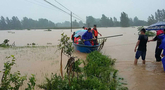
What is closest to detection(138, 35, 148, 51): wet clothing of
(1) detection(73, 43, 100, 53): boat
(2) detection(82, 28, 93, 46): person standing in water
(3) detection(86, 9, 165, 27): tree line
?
(1) detection(73, 43, 100, 53): boat

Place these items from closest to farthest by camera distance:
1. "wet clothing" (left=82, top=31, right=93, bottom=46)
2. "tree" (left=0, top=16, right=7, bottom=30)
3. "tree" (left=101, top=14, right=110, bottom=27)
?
1. "wet clothing" (left=82, top=31, right=93, bottom=46)
2. "tree" (left=0, top=16, right=7, bottom=30)
3. "tree" (left=101, top=14, right=110, bottom=27)

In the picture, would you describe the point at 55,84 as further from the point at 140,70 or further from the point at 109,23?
the point at 109,23

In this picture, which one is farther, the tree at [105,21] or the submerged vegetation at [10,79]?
the tree at [105,21]

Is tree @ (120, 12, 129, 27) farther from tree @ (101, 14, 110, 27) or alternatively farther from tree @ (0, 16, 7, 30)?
tree @ (0, 16, 7, 30)

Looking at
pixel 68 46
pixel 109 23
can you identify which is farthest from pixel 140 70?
pixel 109 23

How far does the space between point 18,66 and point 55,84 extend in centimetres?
428

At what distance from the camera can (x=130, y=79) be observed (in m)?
4.30

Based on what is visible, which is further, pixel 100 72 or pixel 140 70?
pixel 140 70

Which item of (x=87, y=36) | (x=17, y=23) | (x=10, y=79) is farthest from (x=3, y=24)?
(x=10, y=79)

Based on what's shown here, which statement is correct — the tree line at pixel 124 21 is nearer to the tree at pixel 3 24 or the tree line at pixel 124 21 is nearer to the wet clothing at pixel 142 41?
the tree at pixel 3 24

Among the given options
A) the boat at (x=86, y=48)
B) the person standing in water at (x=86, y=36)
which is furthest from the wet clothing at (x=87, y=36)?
the boat at (x=86, y=48)

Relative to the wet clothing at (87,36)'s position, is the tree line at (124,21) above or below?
above

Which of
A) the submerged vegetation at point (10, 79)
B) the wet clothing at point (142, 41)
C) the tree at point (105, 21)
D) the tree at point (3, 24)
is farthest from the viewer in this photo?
the tree at point (105, 21)

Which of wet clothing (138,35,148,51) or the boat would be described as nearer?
wet clothing (138,35,148,51)
